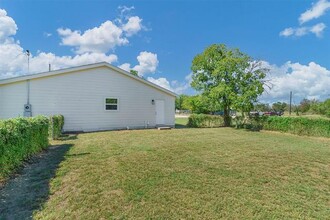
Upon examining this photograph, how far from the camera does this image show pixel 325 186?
508cm

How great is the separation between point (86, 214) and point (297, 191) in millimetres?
4069

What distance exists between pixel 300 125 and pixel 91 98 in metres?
13.7

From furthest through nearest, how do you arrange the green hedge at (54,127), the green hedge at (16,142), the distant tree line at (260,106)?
the distant tree line at (260,106) → the green hedge at (54,127) → the green hedge at (16,142)

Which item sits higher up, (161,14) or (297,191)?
(161,14)

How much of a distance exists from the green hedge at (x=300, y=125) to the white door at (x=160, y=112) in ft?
25.9

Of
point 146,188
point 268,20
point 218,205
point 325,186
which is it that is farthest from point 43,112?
point 268,20

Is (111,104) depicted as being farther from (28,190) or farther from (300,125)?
(300,125)

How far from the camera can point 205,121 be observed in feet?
66.9

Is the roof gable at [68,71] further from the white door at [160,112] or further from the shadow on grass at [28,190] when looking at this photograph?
the shadow on grass at [28,190]

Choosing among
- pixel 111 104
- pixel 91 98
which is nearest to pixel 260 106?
pixel 111 104

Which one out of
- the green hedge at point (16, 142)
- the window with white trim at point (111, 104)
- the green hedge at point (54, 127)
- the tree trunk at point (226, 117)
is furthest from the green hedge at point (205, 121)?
the green hedge at point (16, 142)

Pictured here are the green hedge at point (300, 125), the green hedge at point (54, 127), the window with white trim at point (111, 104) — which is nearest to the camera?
the green hedge at point (54, 127)

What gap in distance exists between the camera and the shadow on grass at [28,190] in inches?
144

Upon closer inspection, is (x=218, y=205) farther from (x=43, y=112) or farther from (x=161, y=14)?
(x=161, y=14)
